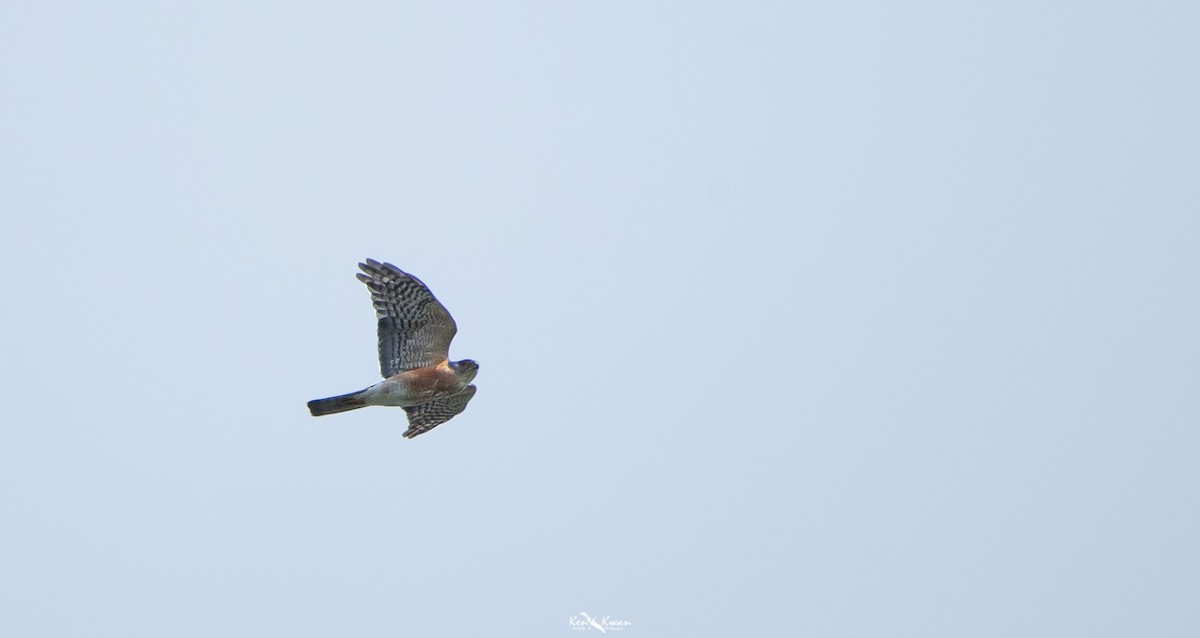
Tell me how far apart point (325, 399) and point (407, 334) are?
4.62 ft

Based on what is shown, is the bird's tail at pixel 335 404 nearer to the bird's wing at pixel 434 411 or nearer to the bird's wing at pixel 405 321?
the bird's wing at pixel 405 321

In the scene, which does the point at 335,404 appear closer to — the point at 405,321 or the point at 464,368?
the point at 405,321

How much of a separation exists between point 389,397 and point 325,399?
0.92 m

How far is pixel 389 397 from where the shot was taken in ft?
61.1

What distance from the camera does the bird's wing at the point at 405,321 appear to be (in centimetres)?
1823

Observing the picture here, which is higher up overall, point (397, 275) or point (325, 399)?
point (397, 275)

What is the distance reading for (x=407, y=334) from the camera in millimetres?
18719

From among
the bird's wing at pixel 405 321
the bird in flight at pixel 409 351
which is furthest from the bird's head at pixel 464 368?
the bird's wing at pixel 405 321

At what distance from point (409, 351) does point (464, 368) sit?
766mm

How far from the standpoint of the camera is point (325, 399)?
18031 mm

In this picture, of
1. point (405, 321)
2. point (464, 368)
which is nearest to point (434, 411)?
point (464, 368)

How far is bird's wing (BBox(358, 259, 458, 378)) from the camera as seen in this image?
59.8 ft

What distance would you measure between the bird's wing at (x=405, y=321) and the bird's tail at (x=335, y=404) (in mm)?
650

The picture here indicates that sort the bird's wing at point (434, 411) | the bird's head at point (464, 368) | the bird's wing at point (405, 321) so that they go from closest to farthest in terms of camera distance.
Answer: the bird's wing at point (405, 321) → the bird's head at point (464, 368) → the bird's wing at point (434, 411)
